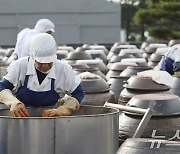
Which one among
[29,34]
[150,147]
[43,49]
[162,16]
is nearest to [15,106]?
[43,49]

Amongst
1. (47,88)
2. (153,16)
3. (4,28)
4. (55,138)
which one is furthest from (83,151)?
(153,16)

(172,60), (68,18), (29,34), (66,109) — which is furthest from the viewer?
(68,18)

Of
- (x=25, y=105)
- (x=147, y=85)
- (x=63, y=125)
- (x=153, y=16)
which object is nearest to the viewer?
(x=63, y=125)

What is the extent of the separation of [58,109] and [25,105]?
19.3 inches

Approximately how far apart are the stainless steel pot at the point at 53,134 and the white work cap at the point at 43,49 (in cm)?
63

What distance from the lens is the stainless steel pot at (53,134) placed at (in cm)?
472

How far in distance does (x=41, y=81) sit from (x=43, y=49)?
29 cm

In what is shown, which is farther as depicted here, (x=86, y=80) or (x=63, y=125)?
(x=86, y=80)

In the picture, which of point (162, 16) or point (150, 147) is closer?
point (150, 147)

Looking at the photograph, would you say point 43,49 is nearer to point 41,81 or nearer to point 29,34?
point 41,81

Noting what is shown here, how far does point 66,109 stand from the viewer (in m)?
5.22

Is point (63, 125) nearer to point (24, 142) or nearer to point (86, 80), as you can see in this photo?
point (24, 142)

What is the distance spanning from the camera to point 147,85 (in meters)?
7.63

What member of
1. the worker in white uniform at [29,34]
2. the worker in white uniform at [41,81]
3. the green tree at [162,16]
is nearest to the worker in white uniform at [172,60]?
the worker in white uniform at [29,34]
